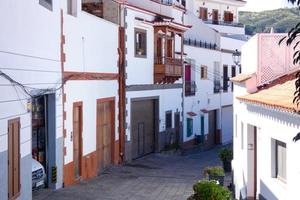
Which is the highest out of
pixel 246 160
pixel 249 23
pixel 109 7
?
pixel 249 23

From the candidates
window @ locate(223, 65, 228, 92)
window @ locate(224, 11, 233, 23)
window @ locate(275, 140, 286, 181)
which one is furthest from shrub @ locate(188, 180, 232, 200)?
window @ locate(224, 11, 233, 23)

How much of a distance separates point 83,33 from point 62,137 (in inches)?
152

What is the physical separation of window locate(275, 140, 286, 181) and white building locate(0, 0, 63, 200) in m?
5.33

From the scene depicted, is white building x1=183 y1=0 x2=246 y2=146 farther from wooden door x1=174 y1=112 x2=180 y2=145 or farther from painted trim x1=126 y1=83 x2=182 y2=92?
painted trim x1=126 y1=83 x2=182 y2=92

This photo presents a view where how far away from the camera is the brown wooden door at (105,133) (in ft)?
69.3

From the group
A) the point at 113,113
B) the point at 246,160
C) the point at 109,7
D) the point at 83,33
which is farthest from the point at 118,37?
the point at 246,160

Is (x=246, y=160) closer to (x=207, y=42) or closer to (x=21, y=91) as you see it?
(x=21, y=91)

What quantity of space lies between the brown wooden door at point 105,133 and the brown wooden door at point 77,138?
2.14 m

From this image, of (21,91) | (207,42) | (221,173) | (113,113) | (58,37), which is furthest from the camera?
(207,42)

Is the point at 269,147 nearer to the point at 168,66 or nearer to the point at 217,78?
the point at 168,66

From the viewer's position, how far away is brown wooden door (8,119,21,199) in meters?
11.5

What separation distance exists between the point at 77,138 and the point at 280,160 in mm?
8909

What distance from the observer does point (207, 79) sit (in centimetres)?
3769

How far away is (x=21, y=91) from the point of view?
12.5 metres
